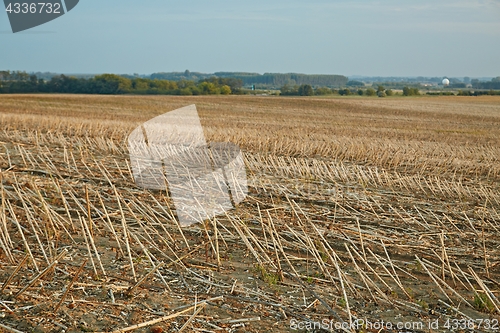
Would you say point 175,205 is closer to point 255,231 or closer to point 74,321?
point 255,231

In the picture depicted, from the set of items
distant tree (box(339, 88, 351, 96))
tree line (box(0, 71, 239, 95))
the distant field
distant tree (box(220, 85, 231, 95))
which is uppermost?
tree line (box(0, 71, 239, 95))

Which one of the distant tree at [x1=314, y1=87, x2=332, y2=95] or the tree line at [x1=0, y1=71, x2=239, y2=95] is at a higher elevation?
the tree line at [x1=0, y1=71, x2=239, y2=95]

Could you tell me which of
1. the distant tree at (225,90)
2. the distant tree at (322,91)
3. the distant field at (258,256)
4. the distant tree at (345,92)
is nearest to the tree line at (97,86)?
the distant tree at (225,90)

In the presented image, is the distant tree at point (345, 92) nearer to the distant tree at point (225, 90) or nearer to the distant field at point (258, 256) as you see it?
the distant tree at point (225, 90)

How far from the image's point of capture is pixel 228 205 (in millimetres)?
7801

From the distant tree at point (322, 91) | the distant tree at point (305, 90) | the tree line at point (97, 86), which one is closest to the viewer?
the tree line at point (97, 86)

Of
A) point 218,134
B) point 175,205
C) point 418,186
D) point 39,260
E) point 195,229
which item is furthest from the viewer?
point 218,134

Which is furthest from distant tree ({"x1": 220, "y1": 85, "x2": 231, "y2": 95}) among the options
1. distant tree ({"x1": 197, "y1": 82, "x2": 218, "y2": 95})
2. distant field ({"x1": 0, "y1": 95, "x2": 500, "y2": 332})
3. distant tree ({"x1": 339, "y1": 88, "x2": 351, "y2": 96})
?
distant field ({"x1": 0, "y1": 95, "x2": 500, "y2": 332})

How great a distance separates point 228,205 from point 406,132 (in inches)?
711

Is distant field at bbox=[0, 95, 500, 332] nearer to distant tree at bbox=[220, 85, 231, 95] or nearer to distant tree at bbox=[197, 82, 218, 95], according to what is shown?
distant tree at bbox=[197, 82, 218, 95]

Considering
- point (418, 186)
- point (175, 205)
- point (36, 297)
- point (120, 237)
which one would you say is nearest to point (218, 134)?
point (418, 186)

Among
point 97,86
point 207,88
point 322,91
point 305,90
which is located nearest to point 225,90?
point 207,88

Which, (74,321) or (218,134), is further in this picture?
(218,134)

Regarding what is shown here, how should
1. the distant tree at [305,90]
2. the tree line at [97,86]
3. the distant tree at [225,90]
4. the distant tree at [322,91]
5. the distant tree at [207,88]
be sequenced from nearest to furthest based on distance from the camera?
the tree line at [97,86]
the distant tree at [207,88]
the distant tree at [225,90]
the distant tree at [305,90]
the distant tree at [322,91]
